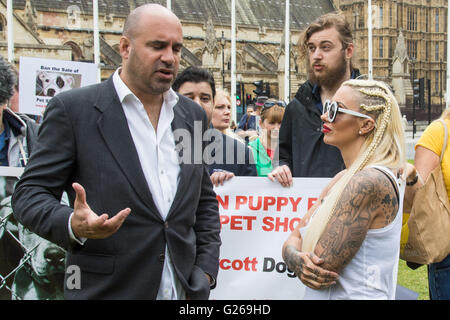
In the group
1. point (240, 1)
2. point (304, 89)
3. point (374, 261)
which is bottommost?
point (374, 261)

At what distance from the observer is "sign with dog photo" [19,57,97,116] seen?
7062 millimetres

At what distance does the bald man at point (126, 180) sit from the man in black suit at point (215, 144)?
1638 mm

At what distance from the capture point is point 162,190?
8.18 ft

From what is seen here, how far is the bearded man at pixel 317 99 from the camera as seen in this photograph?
385 centimetres

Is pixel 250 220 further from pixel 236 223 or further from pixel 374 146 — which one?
pixel 374 146

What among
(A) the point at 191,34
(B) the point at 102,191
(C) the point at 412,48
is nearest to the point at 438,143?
(B) the point at 102,191

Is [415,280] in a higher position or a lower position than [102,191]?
lower

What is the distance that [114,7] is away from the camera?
48969 mm

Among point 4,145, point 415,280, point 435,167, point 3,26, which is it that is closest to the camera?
point 435,167

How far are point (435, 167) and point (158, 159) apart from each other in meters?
1.82

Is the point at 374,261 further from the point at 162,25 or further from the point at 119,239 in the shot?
the point at 162,25

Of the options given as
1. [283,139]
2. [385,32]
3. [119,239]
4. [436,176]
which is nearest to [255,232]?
[283,139]

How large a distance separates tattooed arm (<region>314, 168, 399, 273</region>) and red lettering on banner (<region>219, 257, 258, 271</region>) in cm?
184
